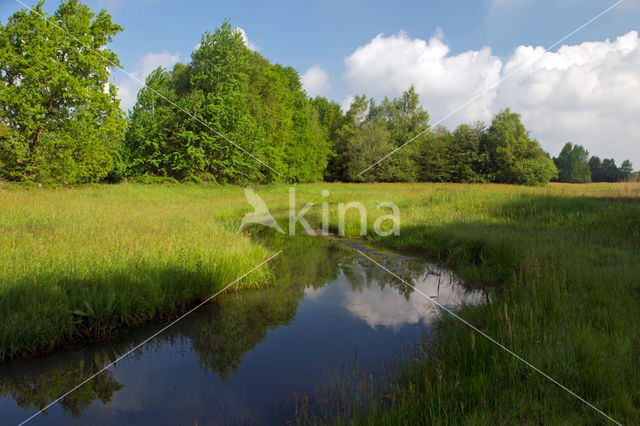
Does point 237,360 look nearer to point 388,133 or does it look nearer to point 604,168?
point 388,133

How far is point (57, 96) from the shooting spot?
22.2 m

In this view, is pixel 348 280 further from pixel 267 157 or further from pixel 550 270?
pixel 267 157

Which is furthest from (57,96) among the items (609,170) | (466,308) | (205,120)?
(609,170)

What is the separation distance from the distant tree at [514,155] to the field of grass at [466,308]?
3841cm

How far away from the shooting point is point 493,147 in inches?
2019

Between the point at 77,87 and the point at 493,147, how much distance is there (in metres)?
48.8

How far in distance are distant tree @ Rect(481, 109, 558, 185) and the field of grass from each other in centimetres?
3841

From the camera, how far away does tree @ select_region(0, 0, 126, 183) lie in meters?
20.2

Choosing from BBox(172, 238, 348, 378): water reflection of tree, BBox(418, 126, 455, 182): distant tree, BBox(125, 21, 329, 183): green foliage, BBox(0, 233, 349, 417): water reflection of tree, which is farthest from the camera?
BBox(418, 126, 455, 182): distant tree

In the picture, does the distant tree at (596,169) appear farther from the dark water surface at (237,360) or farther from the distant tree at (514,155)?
the dark water surface at (237,360)

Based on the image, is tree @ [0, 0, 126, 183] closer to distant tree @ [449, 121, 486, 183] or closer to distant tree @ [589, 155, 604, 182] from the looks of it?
distant tree @ [449, 121, 486, 183]

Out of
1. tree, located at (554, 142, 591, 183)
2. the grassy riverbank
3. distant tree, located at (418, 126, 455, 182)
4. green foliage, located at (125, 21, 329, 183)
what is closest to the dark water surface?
the grassy riverbank

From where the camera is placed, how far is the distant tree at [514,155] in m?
47.2

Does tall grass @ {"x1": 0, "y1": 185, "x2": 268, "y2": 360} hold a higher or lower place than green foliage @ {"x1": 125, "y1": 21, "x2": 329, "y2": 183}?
lower
